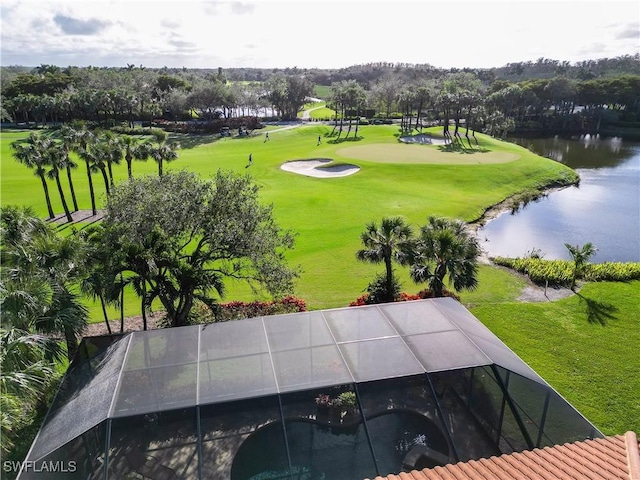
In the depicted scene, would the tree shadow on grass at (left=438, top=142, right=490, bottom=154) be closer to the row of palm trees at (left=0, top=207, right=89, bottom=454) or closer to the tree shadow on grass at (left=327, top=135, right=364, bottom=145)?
the tree shadow on grass at (left=327, top=135, right=364, bottom=145)

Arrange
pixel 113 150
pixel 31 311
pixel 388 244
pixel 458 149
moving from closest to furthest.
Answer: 1. pixel 31 311
2. pixel 388 244
3. pixel 113 150
4. pixel 458 149

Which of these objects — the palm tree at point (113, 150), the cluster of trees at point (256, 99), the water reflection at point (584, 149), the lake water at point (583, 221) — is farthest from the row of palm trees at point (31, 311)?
the cluster of trees at point (256, 99)

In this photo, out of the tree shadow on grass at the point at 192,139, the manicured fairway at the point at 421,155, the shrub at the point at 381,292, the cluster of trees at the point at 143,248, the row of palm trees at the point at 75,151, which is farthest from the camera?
the tree shadow on grass at the point at 192,139

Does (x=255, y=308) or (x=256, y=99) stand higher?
(x=256, y=99)

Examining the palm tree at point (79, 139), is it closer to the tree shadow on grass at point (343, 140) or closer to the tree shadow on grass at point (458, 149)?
the tree shadow on grass at point (343, 140)

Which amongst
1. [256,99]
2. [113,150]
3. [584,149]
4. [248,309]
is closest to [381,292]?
[248,309]

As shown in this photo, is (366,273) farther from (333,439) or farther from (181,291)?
(333,439)

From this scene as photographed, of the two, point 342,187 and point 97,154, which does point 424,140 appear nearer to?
point 342,187
